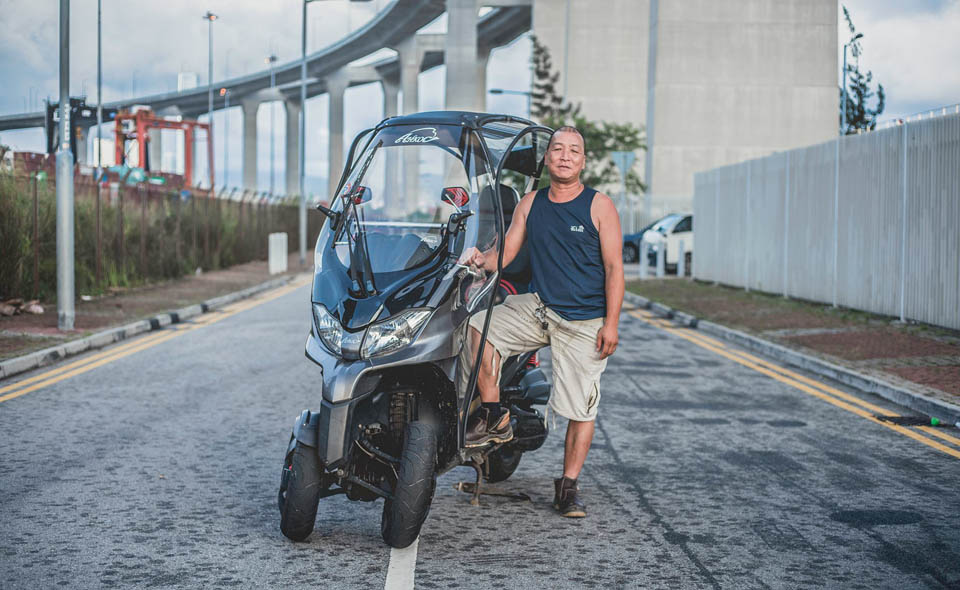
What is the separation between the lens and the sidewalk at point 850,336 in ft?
36.3

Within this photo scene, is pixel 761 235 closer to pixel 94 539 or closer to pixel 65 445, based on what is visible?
pixel 65 445

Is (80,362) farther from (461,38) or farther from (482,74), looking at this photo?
(482,74)

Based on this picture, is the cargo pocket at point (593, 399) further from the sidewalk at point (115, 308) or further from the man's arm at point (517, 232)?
the sidewalk at point (115, 308)

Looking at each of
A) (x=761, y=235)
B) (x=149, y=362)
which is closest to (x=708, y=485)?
(x=149, y=362)

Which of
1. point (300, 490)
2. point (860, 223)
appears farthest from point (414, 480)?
point (860, 223)

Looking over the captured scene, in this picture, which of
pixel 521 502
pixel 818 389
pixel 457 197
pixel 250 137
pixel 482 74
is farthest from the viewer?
pixel 250 137

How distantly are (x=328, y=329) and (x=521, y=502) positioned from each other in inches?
70.4

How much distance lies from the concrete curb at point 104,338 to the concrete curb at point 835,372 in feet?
26.1

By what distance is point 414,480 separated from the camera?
5.00 meters

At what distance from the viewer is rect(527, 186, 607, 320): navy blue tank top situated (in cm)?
587

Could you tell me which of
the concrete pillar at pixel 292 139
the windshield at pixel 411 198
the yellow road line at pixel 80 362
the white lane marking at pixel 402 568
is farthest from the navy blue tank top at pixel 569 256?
the concrete pillar at pixel 292 139

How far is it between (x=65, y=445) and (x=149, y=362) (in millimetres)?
4576

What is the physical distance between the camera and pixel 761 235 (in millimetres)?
23266

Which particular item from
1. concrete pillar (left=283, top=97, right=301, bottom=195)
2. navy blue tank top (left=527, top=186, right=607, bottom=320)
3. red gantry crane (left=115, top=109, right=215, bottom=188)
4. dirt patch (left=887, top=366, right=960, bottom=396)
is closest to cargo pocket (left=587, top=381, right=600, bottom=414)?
navy blue tank top (left=527, top=186, right=607, bottom=320)
